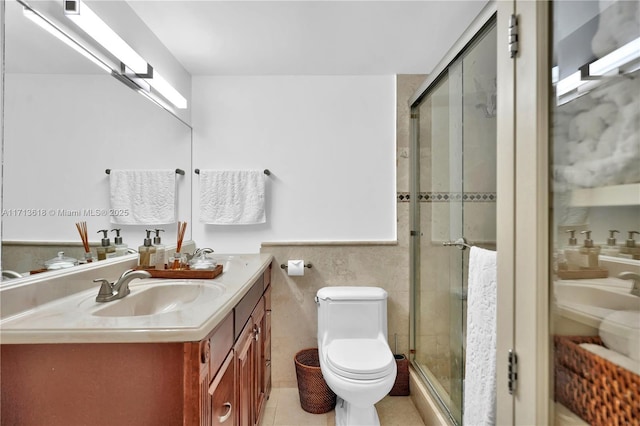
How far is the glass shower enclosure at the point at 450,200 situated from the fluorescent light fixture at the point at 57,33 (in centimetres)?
163

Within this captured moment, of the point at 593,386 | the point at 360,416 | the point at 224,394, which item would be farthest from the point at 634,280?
the point at 360,416

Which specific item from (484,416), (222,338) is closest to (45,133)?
(222,338)

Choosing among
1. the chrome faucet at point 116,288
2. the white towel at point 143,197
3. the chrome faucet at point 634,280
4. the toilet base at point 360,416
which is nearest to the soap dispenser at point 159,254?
the white towel at point 143,197

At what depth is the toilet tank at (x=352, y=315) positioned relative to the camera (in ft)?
6.41

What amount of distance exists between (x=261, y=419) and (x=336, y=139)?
6.05 ft

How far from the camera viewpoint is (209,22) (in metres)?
1.63

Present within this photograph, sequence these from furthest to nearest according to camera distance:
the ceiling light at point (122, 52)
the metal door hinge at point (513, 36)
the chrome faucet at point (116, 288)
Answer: the ceiling light at point (122, 52)
the chrome faucet at point (116, 288)
the metal door hinge at point (513, 36)

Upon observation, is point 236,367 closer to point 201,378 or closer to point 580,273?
point 201,378

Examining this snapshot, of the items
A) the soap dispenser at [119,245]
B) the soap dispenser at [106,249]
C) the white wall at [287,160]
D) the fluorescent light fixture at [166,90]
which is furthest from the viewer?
the white wall at [287,160]

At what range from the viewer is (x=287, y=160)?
2221 mm

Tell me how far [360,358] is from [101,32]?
1.95 meters

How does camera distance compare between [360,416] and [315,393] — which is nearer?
[360,416]

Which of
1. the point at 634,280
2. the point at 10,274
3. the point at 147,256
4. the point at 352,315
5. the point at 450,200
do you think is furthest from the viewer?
the point at 352,315

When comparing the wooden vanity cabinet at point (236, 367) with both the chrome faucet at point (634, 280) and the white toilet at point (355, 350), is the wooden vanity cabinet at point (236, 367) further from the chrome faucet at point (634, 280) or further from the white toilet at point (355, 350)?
the chrome faucet at point (634, 280)
